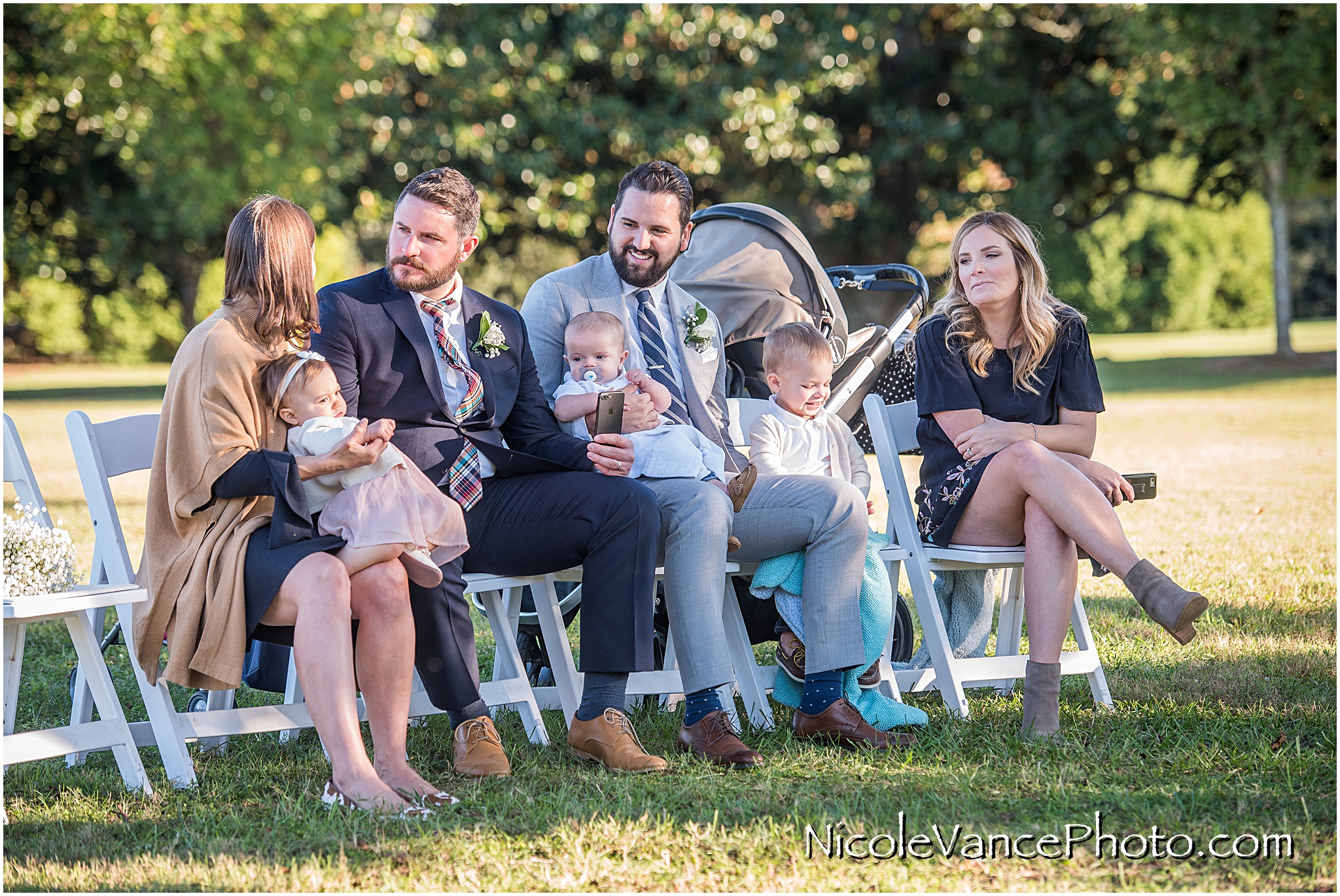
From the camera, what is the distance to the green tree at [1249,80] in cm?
1500

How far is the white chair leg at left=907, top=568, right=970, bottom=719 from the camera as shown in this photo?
Answer: 379cm

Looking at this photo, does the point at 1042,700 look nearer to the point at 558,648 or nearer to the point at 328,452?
the point at 558,648

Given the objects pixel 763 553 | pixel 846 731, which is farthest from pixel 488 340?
pixel 846 731

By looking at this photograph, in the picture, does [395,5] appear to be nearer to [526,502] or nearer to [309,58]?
[309,58]

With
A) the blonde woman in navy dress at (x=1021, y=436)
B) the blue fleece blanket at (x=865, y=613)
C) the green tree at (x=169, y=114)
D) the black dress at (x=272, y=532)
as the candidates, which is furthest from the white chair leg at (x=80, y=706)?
the green tree at (x=169, y=114)

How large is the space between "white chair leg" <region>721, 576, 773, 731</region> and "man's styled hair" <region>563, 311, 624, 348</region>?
84 centimetres

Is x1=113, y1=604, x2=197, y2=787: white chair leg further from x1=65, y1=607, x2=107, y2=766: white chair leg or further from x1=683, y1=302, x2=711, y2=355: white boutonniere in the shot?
x1=683, y1=302, x2=711, y2=355: white boutonniere

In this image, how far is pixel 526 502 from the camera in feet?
11.6

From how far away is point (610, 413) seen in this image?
3.77m

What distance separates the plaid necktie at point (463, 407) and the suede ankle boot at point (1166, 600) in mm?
1882

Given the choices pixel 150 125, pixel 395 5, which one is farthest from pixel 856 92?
pixel 150 125

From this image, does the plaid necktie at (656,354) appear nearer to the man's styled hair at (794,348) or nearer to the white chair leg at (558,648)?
the man's styled hair at (794,348)

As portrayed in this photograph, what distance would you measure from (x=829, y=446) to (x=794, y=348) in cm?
35

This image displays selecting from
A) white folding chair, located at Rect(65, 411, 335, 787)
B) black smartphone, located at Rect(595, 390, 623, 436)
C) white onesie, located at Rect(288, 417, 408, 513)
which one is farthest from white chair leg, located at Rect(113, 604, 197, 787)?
black smartphone, located at Rect(595, 390, 623, 436)
